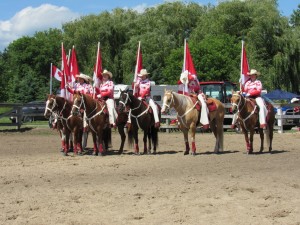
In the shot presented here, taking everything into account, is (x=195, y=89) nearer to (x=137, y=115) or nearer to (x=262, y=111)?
(x=137, y=115)

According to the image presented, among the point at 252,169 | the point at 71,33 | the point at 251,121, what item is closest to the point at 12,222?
the point at 252,169

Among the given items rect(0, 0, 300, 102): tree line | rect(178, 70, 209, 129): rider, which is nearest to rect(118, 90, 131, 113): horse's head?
rect(178, 70, 209, 129): rider

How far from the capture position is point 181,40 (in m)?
60.9

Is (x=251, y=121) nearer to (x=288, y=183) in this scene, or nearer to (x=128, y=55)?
(x=288, y=183)

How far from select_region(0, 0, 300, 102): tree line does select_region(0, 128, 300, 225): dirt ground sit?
32.0 m

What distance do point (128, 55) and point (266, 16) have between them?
14.0m

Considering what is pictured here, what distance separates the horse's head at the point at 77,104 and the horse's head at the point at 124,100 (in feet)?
3.90

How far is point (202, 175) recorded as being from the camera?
12672mm

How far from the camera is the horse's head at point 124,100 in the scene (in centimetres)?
1728

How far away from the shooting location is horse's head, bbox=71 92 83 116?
16.8 m

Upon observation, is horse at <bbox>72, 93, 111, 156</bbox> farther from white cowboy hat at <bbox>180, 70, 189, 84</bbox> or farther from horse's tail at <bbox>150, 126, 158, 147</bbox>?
white cowboy hat at <bbox>180, 70, 189, 84</bbox>

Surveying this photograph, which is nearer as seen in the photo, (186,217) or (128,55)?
(186,217)

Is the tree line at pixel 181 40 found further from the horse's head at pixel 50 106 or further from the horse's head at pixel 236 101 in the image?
the horse's head at pixel 50 106

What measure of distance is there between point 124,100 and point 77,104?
1462mm
